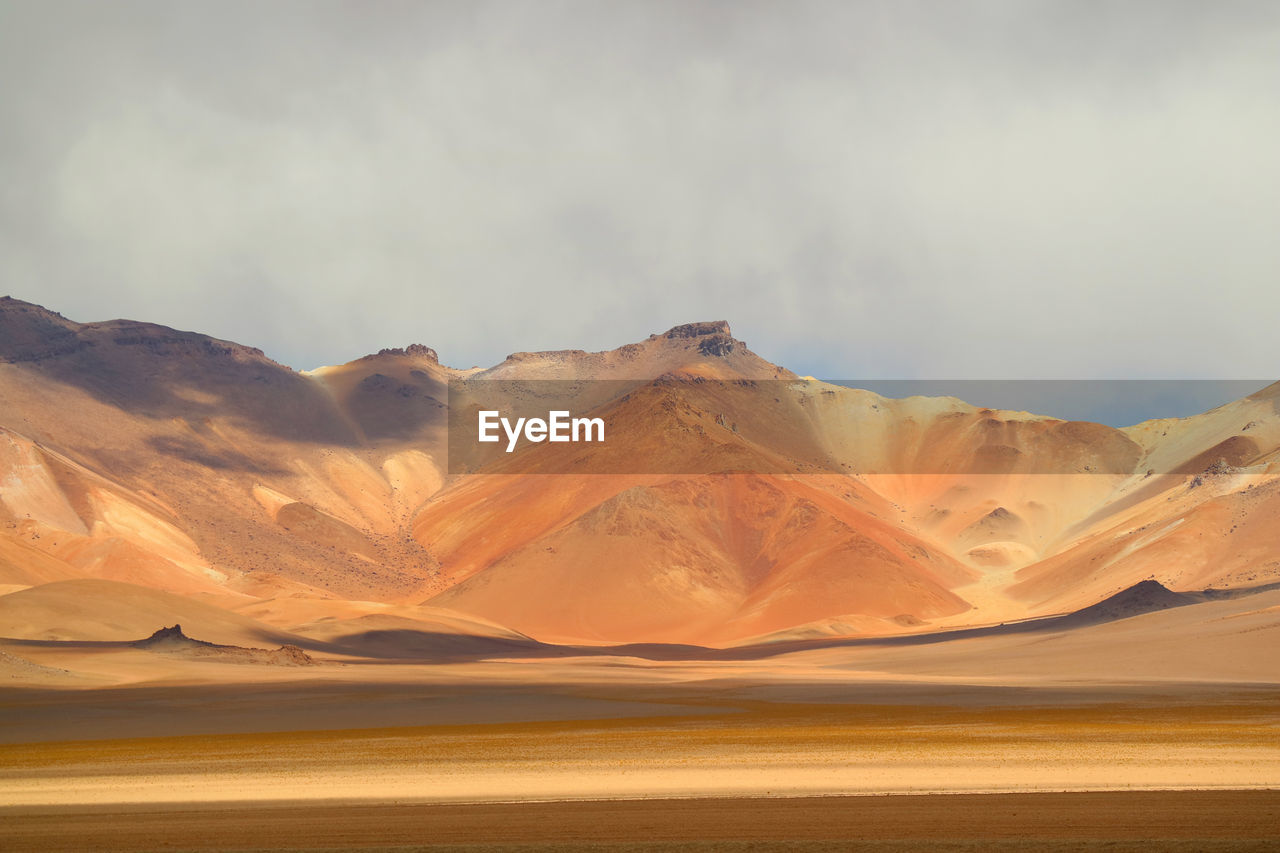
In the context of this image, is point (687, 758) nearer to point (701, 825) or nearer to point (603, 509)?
point (701, 825)

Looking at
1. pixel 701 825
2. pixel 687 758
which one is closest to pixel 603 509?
pixel 687 758

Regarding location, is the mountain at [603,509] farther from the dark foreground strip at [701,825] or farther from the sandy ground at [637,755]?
the dark foreground strip at [701,825]

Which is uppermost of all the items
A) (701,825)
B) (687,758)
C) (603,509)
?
(603,509)

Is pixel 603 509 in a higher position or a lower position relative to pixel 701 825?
higher

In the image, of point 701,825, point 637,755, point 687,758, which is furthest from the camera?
point 637,755

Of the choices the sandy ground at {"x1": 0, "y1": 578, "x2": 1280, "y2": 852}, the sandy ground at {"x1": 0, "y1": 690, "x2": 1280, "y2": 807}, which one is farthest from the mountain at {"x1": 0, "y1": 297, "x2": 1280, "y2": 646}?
Result: the sandy ground at {"x1": 0, "y1": 690, "x2": 1280, "y2": 807}

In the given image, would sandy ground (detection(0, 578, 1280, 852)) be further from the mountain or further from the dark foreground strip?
the mountain

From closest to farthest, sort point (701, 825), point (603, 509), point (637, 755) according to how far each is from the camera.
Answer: point (701, 825) < point (637, 755) < point (603, 509)

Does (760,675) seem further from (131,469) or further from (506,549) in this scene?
(131,469)
